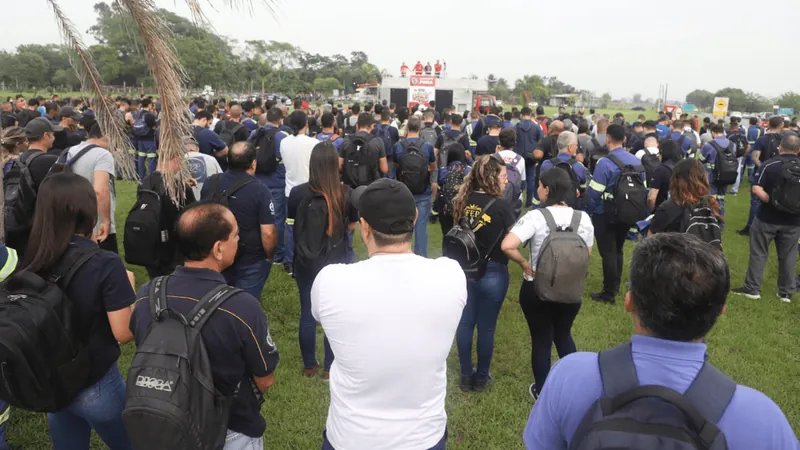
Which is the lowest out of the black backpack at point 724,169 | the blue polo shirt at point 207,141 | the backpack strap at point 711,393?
the black backpack at point 724,169

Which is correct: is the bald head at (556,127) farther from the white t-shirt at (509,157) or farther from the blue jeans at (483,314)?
the blue jeans at (483,314)

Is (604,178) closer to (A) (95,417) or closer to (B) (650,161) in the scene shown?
(B) (650,161)

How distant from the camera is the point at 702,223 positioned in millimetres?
3627

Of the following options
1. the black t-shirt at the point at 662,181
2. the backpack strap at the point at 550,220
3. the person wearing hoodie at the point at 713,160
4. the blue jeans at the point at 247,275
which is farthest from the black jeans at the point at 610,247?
the person wearing hoodie at the point at 713,160

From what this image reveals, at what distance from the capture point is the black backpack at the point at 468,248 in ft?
10.7

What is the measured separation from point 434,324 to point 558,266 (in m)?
1.52

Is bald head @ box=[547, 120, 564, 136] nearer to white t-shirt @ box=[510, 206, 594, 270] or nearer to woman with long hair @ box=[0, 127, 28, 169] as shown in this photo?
white t-shirt @ box=[510, 206, 594, 270]

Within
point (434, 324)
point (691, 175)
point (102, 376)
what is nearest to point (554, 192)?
point (691, 175)

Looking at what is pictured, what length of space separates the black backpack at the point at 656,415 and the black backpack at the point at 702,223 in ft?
9.12

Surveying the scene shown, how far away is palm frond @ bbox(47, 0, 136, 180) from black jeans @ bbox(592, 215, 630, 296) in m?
4.59

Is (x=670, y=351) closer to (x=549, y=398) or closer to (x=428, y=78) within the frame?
(x=549, y=398)

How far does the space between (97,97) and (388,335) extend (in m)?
2.10

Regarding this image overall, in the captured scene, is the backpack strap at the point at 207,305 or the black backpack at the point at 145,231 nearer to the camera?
the backpack strap at the point at 207,305

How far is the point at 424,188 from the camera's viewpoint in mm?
5980
